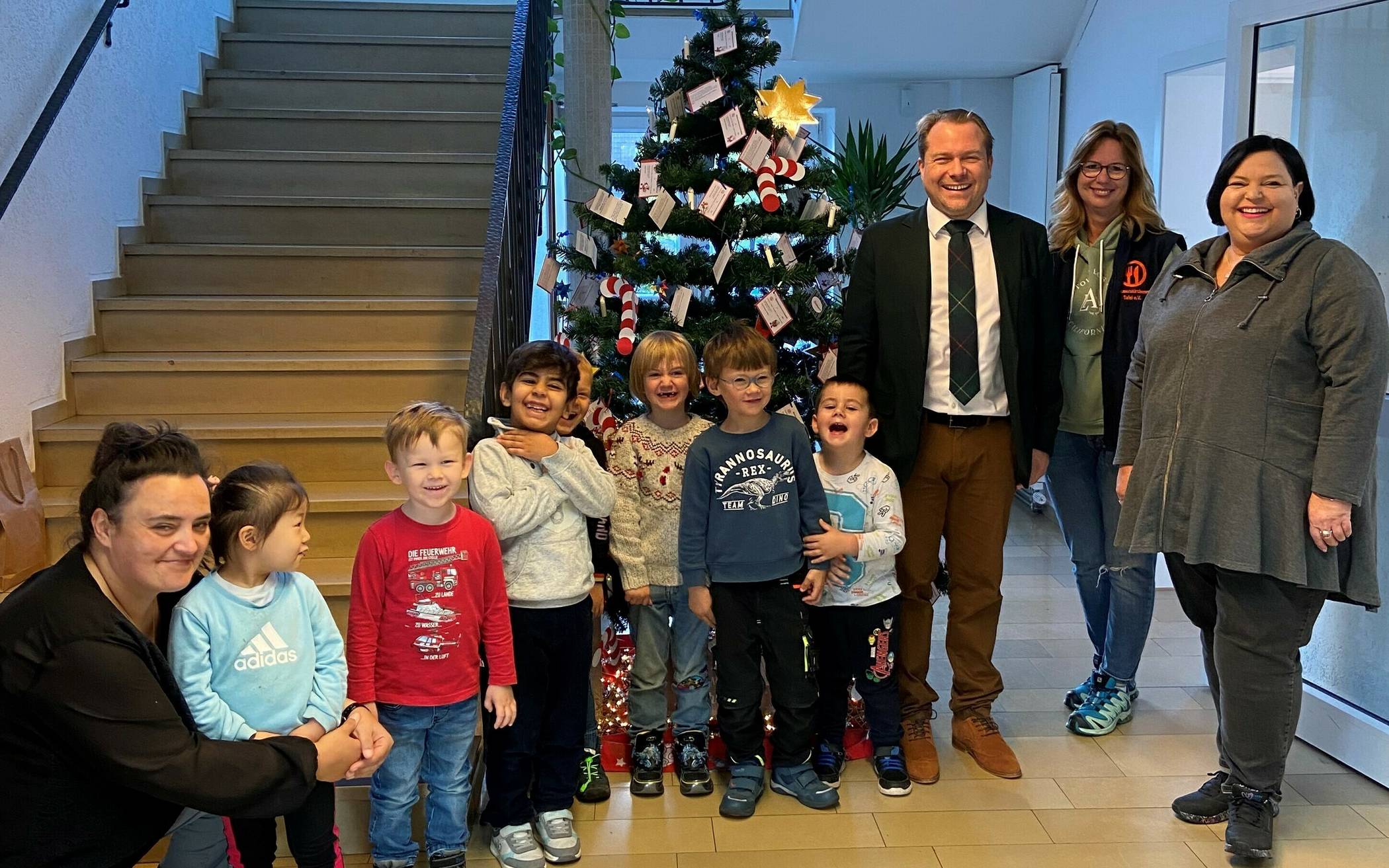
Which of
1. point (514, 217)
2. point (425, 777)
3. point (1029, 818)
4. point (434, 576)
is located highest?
point (514, 217)

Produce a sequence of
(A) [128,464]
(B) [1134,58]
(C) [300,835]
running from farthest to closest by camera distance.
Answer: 1. (B) [1134,58]
2. (C) [300,835]
3. (A) [128,464]

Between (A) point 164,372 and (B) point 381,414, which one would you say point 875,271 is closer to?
(B) point 381,414

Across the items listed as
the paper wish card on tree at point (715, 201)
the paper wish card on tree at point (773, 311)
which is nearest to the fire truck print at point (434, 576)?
the paper wish card on tree at point (773, 311)

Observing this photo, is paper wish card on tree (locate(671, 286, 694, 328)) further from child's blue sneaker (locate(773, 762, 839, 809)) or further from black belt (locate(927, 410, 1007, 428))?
child's blue sneaker (locate(773, 762, 839, 809))

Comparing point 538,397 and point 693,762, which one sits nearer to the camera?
point 538,397

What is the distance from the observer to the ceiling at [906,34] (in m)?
6.11

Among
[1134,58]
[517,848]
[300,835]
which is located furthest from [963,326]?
[1134,58]

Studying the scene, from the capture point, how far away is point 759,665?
9.46 ft

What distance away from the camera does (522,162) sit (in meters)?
3.76

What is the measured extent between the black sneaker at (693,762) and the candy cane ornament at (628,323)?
102 cm

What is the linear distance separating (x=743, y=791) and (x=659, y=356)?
105cm

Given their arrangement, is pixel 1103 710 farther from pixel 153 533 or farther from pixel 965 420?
pixel 153 533

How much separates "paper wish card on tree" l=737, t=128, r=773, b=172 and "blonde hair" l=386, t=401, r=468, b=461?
1.32 metres

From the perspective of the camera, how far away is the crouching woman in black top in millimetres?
1564
